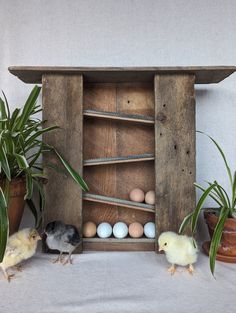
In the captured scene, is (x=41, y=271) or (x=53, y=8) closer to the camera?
(x=41, y=271)

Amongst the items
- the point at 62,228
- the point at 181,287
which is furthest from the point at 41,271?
the point at 181,287

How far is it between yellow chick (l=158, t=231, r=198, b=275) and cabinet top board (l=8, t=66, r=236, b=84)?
65 centimetres

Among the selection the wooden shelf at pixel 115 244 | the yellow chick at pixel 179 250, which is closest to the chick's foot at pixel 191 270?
the yellow chick at pixel 179 250

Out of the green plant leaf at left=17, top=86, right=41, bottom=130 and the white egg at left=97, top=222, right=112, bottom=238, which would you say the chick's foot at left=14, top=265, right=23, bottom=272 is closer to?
the white egg at left=97, top=222, right=112, bottom=238

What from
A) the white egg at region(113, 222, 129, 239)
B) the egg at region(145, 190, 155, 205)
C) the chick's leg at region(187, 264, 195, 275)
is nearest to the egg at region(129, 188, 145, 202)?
the egg at region(145, 190, 155, 205)

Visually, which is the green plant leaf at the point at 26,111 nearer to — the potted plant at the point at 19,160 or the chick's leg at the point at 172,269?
the potted plant at the point at 19,160

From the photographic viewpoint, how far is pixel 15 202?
105 centimetres

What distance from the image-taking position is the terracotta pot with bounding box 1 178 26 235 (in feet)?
3.40

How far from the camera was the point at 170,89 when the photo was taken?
1.13 meters

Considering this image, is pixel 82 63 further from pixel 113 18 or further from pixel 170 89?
pixel 170 89

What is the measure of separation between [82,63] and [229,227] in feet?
3.30

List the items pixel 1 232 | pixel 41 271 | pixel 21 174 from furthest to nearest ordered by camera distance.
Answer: pixel 21 174 < pixel 41 271 < pixel 1 232

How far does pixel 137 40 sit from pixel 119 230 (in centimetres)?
92

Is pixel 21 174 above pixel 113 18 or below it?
below
